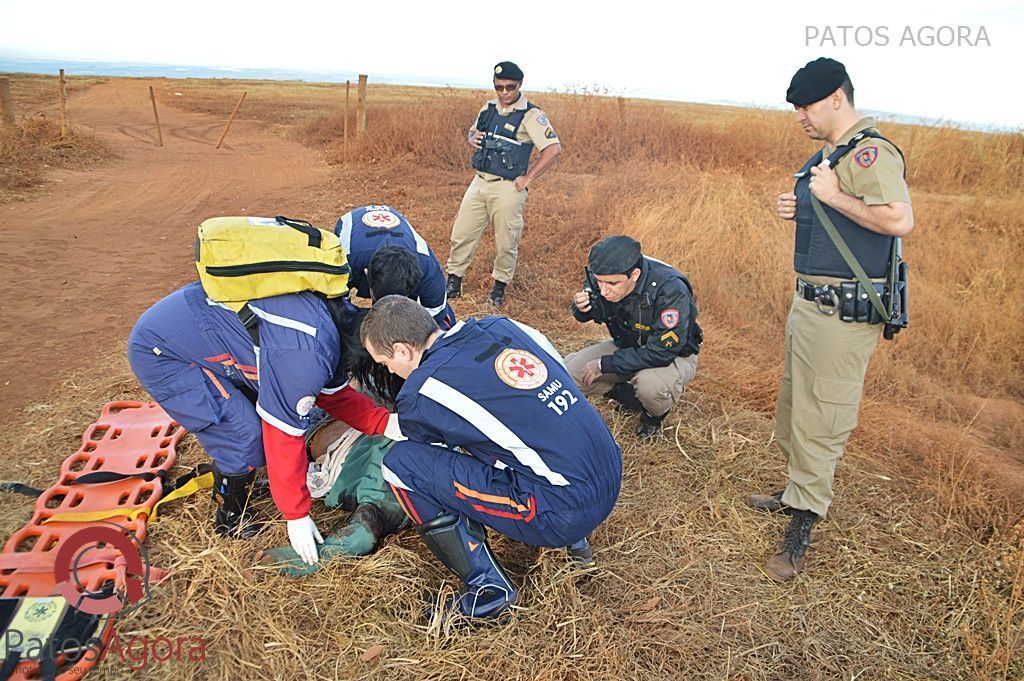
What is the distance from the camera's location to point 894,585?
2.64 metres

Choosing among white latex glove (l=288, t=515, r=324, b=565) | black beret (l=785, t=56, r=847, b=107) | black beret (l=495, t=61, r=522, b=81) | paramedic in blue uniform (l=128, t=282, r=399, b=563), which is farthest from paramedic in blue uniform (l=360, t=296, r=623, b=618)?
black beret (l=495, t=61, r=522, b=81)

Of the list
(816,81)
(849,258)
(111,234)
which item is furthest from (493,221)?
(111,234)

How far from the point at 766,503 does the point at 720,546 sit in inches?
17.6

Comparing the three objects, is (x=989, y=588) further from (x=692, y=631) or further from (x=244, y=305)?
(x=244, y=305)

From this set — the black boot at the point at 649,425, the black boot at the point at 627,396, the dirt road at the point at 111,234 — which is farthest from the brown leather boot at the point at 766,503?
the dirt road at the point at 111,234

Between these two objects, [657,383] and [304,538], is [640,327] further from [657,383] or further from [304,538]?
[304,538]

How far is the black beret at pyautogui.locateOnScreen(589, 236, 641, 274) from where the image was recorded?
3.09 meters

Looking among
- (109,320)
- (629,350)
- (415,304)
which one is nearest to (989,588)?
(629,350)

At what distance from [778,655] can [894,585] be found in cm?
76

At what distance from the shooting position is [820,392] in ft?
8.48

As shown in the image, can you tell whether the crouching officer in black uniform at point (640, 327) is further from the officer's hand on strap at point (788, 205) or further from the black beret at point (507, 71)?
the black beret at point (507, 71)

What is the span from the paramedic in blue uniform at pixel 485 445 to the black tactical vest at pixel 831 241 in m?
1.19

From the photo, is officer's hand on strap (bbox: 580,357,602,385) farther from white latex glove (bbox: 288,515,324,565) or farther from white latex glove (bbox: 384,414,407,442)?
white latex glove (bbox: 288,515,324,565)

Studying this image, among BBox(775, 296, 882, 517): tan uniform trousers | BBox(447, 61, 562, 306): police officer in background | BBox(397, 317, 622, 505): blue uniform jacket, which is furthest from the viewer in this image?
BBox(447, 61, 562, 306): police officer in background
